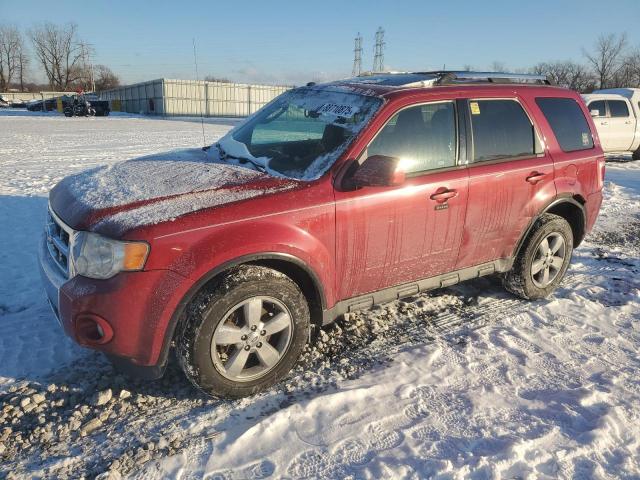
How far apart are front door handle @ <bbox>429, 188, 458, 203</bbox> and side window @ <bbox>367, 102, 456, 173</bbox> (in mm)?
186

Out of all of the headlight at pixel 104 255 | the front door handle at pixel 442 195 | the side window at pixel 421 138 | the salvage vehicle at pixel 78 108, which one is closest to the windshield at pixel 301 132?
the side window at pixel 421 138

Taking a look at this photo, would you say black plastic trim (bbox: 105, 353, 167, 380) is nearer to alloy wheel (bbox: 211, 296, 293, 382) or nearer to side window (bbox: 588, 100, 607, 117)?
alloy wheel (bbox: 211, 296, 293, 382)

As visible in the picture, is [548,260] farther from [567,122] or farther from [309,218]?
[309,218]

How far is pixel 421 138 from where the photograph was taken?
3492 mm

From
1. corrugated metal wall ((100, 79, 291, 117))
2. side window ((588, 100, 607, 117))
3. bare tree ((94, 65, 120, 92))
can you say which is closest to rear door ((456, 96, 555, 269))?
side window ((588, 100, 607, 117))

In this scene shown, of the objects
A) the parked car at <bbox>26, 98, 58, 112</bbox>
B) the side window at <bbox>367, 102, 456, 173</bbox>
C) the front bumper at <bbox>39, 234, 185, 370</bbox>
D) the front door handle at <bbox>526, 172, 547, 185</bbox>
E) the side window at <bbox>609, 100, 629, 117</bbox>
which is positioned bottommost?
the front bumper at <bbox>39, 234, 185, 370</bbox>

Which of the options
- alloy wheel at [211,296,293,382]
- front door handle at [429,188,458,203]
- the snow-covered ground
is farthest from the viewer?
front door handle at [429,188,458,203]

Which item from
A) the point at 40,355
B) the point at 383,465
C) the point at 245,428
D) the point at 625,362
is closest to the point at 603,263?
the point at 625,362

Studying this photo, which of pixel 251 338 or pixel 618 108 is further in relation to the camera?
pixel 618 108

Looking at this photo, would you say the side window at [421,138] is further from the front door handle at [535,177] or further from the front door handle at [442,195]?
the front door handle at [535,177]

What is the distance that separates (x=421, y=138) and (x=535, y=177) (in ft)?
3.87

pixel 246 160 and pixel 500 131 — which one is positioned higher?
pixel 500 131

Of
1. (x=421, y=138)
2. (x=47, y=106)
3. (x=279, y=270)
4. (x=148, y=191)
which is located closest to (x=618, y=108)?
(x=421, y=138)

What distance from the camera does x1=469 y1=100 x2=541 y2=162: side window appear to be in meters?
3.73
